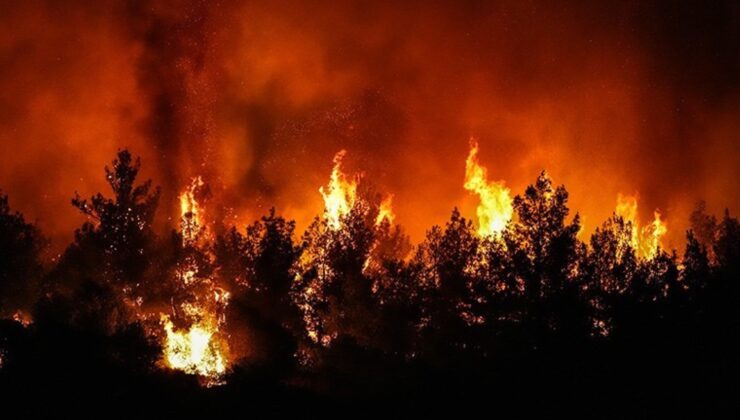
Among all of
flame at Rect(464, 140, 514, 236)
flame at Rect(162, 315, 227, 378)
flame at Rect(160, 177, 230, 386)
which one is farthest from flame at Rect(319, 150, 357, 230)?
flame at Rect(162, 315, 227, 378)

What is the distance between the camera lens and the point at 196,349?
33000mm

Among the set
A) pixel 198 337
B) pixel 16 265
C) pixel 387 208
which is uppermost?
pixel 387 208

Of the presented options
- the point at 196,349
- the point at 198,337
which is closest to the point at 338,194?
the point at 198,337

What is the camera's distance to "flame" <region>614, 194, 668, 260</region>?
5225cm

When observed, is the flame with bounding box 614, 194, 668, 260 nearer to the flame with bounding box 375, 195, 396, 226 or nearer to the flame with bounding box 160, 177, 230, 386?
the flame with bounding box 375, 195, 396, 226

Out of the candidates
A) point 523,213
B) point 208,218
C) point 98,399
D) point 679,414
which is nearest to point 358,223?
point 523,213

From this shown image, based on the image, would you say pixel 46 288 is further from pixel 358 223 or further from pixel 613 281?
pixel 613 281

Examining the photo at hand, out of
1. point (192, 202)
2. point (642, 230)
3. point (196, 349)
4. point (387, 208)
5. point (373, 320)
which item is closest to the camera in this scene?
point (373, 320)

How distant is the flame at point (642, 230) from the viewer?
2057 inches

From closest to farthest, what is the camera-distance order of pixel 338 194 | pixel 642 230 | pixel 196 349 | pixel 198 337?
pixel 196 349, pixel 198 337, pixel 338 194, pixel 642 230

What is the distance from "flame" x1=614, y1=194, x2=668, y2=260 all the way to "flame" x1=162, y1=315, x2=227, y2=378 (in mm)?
32008

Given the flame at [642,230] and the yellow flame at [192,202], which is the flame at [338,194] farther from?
the flame at [642,230]

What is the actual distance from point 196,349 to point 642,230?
39983mm

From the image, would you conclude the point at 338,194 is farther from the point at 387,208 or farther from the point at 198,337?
the point at 198,337
